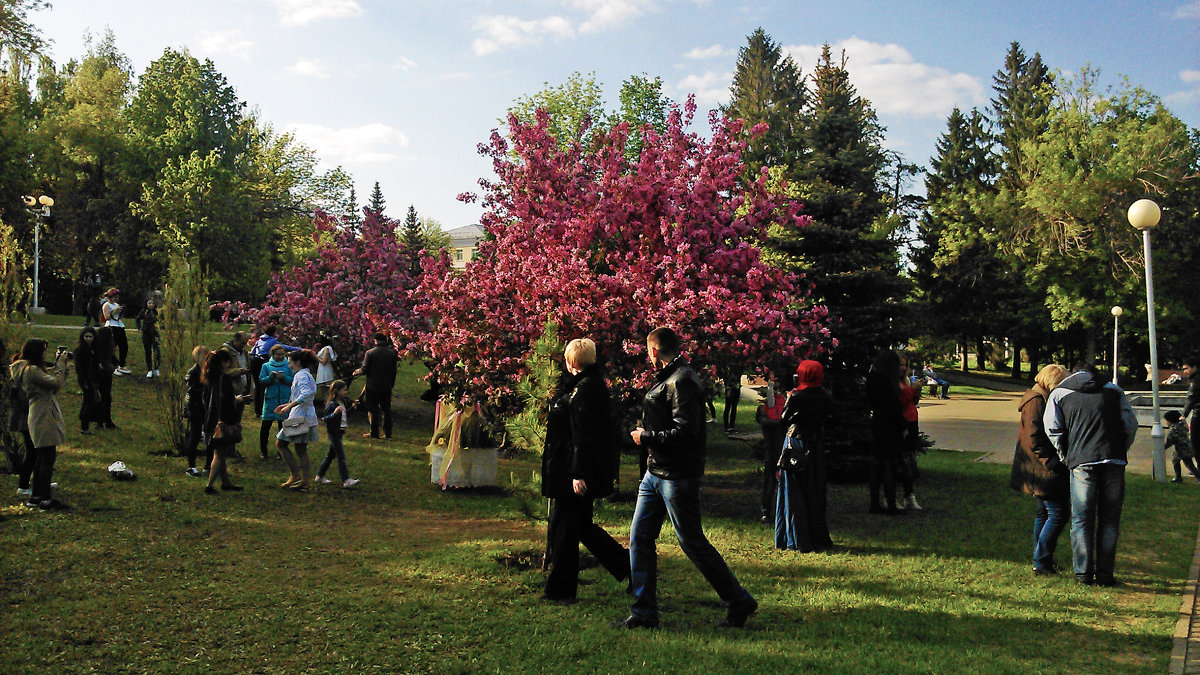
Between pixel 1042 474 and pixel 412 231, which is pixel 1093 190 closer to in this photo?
pixel 1042 474

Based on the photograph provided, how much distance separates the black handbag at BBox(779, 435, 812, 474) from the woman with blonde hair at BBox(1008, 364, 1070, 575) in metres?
1.84

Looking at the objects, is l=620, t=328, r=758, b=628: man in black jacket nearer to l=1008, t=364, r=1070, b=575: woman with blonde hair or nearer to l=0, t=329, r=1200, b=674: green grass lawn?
l=0, t=329, r=1200, b=674: green grass lawn

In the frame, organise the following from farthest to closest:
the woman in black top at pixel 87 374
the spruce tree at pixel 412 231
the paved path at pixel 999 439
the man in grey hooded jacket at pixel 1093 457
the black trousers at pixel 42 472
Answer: the spruce tree at pixel 412 231, the woman in black top at pixel 87 374, the black trousers at pixel 42 472, the man in grey hooded jacket at pixel 1093 457, the paved path at pixel 999 439

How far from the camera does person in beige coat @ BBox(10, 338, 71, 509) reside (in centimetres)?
891

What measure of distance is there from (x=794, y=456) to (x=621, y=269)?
3516 millimetres

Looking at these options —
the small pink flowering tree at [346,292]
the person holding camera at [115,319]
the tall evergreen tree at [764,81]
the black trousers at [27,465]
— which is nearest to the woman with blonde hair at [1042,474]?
the black trousers at [27,465]

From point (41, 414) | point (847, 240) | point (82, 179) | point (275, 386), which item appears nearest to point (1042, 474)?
point (847, 240)

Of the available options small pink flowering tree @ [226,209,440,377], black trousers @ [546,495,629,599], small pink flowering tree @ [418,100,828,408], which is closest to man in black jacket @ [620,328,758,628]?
black trousers @ [546,495,629,599]

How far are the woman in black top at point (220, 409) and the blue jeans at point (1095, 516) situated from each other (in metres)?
9.13

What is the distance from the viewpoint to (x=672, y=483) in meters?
5.79

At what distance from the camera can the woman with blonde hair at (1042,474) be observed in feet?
24.3

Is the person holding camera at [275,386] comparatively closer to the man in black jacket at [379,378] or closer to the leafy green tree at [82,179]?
the man in black jacket at [379,378]

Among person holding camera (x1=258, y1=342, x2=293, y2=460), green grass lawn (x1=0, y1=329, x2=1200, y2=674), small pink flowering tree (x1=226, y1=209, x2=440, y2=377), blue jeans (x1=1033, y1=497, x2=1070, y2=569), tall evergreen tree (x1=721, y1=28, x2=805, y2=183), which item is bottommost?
green grass lawn (x1=0, y1=329, x2=1200, y2=674)

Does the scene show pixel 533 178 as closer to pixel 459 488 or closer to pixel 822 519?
pixel 459 488
